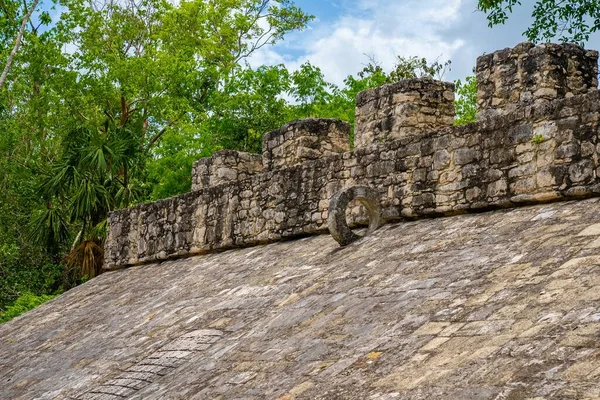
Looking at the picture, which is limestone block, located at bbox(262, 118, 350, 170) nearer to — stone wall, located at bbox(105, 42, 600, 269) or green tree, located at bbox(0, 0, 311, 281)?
stone wall, located at bbox(105, 42, 600, 269)

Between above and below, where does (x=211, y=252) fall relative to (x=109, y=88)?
below

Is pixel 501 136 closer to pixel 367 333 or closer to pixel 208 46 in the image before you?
pixel 367 333

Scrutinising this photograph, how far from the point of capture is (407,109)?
29.2 ft

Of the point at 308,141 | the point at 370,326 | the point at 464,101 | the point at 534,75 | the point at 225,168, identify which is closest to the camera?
the point at 370,326

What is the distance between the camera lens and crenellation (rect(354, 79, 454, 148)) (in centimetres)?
891

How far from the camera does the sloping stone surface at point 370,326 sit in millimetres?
4309

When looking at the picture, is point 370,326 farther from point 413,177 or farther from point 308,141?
point 308,141

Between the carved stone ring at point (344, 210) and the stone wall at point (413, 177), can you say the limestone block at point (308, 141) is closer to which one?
the stone wall at point (413, 177)

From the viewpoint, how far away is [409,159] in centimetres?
851

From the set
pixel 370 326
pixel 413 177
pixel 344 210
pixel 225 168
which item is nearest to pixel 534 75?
→ pixel 413 177

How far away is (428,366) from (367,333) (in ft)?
3.37

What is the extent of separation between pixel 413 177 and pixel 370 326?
9.90 ft

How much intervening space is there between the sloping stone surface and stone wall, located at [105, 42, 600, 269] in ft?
0.76

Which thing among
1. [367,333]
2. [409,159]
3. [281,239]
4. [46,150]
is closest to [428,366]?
[367,333]
